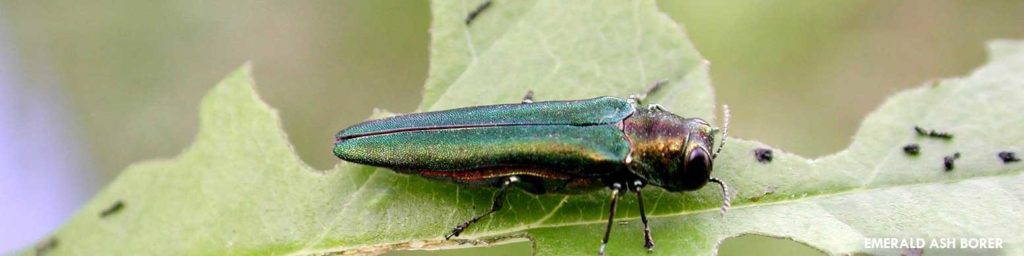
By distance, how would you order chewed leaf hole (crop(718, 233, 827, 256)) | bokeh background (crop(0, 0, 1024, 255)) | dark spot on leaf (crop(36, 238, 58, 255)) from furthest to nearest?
bokeh background (crop(0, 0, 1024, 255)) → chewed leaf hole (crop(718, 233, 827, 256)) → dark spot on leaf (crop(36, 238, 58, 255))

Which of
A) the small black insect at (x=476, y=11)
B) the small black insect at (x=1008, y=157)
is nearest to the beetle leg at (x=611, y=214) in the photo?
the small black insect at (x=476, y=11)

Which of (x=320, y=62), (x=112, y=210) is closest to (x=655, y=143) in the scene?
(x=112, y=210)

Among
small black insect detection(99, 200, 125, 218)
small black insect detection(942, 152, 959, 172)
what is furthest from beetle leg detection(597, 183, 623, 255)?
small black insect detection(99, 200, 125, 218)

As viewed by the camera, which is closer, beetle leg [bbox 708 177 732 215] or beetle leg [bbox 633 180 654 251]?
beetle leg [bbox 633 180 654 251]

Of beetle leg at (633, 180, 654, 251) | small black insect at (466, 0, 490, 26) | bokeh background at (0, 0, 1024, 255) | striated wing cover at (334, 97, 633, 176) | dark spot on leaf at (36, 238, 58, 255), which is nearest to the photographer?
beetle leg at (633, 180, 654, 251)

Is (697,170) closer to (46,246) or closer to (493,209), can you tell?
(493,209)

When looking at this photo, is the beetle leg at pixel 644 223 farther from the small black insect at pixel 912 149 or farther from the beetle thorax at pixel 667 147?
the small black insect at pixel 912 149

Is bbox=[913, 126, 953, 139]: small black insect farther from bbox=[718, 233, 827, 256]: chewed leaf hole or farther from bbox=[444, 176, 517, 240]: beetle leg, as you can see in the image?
bbox=[718, 233, 827, 256]: chewed leaf hole
